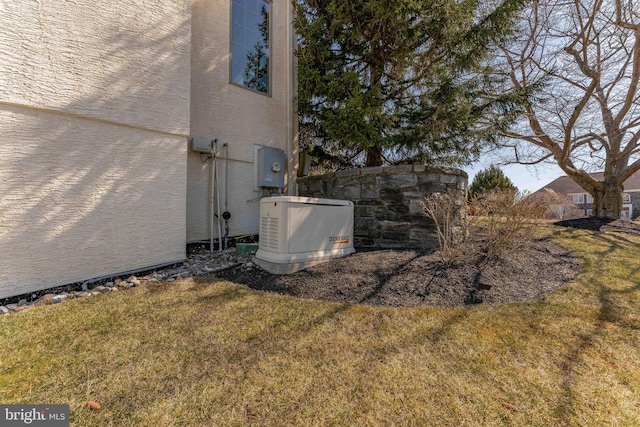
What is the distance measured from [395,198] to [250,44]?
437 centimetres

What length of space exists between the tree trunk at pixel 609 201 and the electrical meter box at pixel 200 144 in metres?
11.5

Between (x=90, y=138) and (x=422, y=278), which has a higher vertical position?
(x=90, y=138)

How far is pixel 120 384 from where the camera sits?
1563 millimetres

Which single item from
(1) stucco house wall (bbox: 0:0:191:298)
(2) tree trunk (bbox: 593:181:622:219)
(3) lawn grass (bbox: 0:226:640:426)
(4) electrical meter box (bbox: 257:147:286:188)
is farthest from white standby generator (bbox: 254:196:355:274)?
(2) tree trunk (bbox: 593:181:622:219)

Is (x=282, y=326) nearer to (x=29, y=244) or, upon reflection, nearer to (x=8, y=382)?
(x=8, y=382)

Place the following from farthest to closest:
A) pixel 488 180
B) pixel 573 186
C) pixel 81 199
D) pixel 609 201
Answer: pixel 573 186 → pixel 488 180 → pixel 609 201 → pixel 81 199

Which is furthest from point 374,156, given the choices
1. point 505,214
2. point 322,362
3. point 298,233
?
point 322,362

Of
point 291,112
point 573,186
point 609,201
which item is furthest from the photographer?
point 573,186

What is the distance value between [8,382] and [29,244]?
6.10 ft

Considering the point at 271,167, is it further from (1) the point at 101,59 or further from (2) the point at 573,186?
(2) the point at 573,186

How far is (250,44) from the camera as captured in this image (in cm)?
564

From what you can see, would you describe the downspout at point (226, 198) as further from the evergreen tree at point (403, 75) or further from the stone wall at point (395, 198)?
the stone wall at point (395, 198)

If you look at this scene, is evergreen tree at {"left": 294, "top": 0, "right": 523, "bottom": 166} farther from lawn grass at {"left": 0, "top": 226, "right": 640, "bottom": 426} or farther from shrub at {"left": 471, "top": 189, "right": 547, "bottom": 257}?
lawn grass at {"left": 0, "top": 226, "right": 640, "bottom": 426}

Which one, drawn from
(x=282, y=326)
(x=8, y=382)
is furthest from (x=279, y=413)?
(x=8, y=382)
